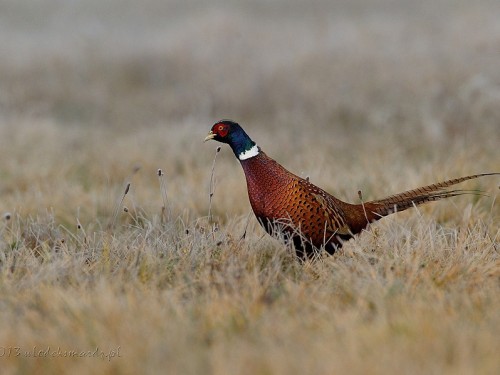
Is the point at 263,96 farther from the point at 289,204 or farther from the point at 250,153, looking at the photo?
the point at 289,204

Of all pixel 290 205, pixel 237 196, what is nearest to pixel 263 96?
pixel 237 196

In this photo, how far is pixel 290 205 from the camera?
3666 mm

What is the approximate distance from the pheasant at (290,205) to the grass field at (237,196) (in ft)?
0.37

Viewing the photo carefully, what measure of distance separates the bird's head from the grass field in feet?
1.28

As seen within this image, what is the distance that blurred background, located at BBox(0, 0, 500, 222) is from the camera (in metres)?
7.08

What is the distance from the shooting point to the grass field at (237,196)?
2.56 meters

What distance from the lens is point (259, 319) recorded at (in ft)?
9.20

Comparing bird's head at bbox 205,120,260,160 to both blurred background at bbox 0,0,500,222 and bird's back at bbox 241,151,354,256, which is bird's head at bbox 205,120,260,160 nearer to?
bird's back at bbox 241,151,354,256

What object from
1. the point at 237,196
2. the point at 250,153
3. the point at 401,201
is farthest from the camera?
the point at 237,196

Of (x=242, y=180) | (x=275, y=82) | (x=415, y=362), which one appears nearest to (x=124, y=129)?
(x=275, y=82)

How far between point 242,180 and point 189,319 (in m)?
3.33

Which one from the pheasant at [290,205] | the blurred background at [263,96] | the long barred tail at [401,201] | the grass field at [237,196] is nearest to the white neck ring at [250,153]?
the pheasant at [290,205]

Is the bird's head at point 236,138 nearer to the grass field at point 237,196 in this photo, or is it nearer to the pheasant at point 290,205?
the pheasant at point 290,205

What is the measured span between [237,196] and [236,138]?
1788 mm
